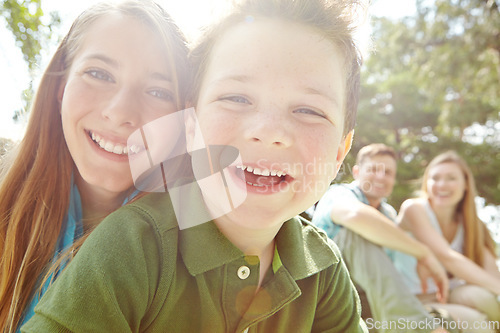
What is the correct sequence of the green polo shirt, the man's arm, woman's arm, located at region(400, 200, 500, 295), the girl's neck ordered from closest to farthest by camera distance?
the green polo shirt → the girl's neck → the man's arm → woman's arm, located at region(400, 200, 500, 295)

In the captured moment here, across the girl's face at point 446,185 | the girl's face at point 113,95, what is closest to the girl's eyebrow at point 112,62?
the girl's face at point 113,95

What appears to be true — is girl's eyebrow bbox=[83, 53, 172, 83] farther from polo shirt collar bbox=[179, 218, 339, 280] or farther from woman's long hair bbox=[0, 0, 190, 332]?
polo shirt collar bbox=[179, 218, 339, 280]

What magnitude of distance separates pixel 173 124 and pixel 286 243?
1.48 ft

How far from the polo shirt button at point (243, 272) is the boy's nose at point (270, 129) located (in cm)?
31

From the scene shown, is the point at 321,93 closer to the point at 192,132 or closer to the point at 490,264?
the point at 192,132

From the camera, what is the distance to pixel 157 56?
105 cm

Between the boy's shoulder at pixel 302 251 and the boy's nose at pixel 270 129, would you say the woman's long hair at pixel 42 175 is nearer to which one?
the boy's nose at pixel 270 129

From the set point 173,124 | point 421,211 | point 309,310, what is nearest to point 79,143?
point 173,124

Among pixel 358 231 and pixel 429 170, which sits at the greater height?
pixel 429 170

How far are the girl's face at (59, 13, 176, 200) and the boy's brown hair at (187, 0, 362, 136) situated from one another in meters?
0.11

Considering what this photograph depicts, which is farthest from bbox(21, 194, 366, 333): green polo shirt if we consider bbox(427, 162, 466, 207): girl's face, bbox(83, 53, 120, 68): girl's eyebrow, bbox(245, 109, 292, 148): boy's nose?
Answer: bbox(427, 162, 466, 207): girl's face

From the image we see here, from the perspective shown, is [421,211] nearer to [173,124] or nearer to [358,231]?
[358,231]

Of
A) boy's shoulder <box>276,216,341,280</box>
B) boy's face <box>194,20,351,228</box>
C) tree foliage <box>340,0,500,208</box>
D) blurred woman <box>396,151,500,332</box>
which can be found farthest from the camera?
tree foliage <box>340,0,500,208</box>

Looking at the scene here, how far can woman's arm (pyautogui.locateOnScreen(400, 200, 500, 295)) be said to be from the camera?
8.22 ft
